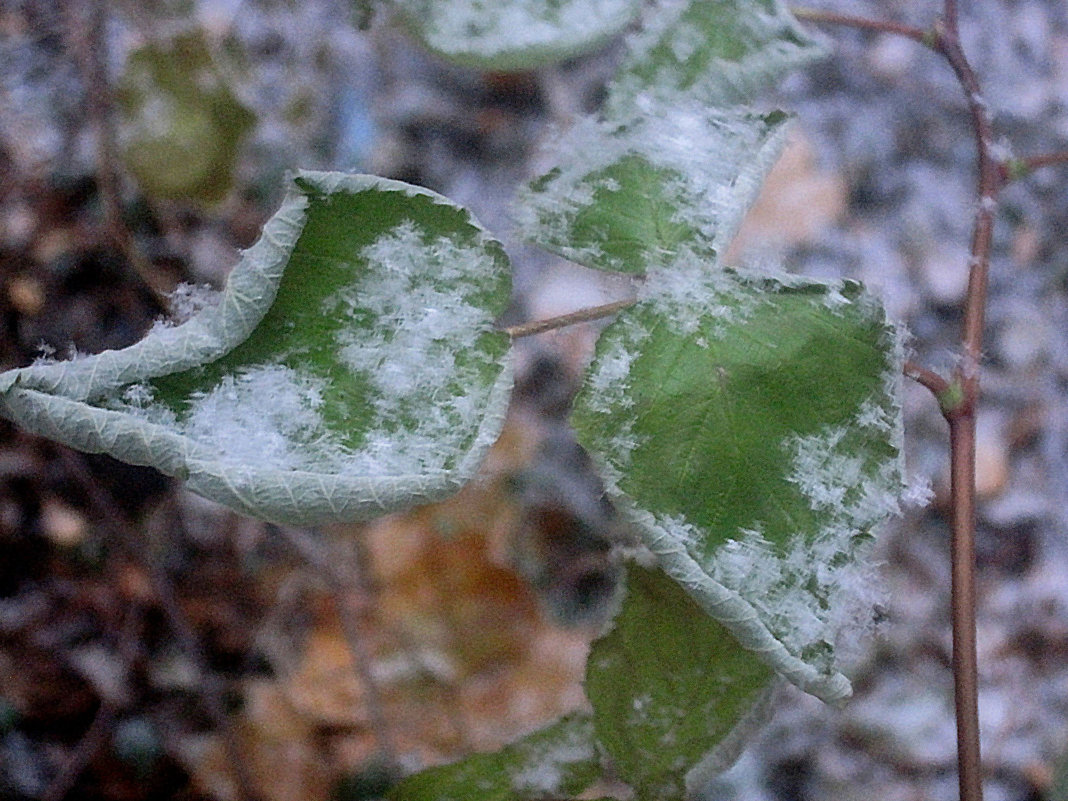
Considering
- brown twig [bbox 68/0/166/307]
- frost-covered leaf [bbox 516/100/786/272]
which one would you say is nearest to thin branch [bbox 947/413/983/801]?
frost-covered leaf [bbox 516/100/786/272]

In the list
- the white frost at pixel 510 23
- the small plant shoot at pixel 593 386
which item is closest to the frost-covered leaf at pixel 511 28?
the white frost at pixel 510 23

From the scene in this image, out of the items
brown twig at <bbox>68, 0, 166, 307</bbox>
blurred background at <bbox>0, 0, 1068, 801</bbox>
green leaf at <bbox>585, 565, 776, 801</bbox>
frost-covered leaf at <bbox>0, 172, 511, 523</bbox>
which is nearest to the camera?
frost-covered leaf at <bbox>0, 172, 511, 523</bbox>

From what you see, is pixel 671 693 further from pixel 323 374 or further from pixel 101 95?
pixel 101 95

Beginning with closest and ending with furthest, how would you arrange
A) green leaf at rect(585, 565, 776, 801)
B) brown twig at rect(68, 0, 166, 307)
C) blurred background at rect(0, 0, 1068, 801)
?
green leaf at rect(585, 565, 776, 801)
brown twig at rect(68, 0, 166, 307)
blurred background at rect(0, 0, 1068, 801)

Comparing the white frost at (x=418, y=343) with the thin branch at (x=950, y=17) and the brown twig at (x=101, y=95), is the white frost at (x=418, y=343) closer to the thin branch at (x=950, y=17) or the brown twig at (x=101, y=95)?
the thin branch at (x=950, y=17)

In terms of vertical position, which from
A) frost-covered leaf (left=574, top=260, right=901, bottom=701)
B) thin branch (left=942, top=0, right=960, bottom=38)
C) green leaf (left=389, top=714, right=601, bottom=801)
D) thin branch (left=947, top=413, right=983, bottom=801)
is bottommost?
green leaf (left=389, top=714, right=601, bottom=801)

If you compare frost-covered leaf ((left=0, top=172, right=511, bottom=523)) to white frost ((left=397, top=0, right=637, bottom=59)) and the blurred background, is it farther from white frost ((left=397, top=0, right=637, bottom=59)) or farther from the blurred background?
the blurred background

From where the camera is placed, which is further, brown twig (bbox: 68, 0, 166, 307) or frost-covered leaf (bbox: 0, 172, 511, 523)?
brown twig (bbox: 68, 0, 166, 307)
